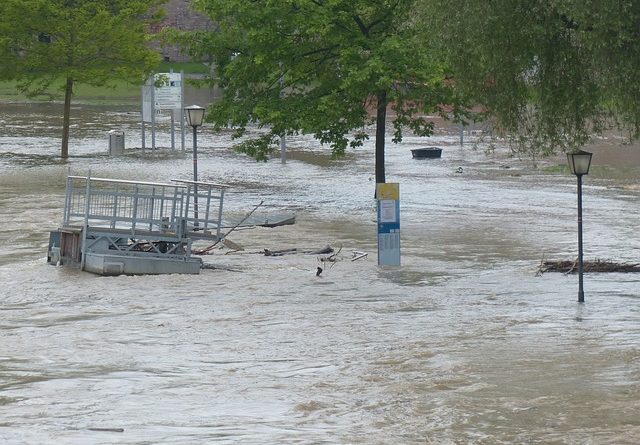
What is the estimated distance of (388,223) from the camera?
84.4 feet

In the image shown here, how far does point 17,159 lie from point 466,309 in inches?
1156

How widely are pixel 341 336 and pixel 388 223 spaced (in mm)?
6798

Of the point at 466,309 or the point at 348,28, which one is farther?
the point at 348,28

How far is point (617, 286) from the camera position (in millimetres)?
23391

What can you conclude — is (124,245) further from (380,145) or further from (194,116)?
(380,145)

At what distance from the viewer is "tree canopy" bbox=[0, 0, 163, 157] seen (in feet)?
163

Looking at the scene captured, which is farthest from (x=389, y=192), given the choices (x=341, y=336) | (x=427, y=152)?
(x=427, y=152)

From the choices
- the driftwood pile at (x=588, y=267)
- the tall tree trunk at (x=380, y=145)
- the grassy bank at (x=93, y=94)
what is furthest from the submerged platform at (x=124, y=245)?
the grassy bank at (x=93, y=94)

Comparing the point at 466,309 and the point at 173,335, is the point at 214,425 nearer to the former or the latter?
the point at 173,335

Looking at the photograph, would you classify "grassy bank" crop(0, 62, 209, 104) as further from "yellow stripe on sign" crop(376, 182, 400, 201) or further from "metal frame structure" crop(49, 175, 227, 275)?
"yellow stripe on sign" crop(376, 182, 400, 201)

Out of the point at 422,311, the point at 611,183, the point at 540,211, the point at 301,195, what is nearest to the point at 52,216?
the point at 301,195

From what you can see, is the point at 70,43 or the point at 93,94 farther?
the point at 93,94

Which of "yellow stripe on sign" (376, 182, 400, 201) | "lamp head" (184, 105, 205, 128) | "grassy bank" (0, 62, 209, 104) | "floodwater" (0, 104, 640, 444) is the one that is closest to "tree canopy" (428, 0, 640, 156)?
"floodwater" (0, 104, 640, 444)

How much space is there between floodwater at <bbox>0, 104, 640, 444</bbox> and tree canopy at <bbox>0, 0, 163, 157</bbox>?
13577 mm
